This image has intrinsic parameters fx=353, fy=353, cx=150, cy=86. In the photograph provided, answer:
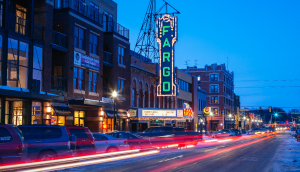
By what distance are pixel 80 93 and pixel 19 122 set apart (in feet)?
24.4

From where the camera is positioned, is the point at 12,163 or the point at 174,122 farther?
the point at 174,122

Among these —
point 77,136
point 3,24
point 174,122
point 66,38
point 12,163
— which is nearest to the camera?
point 12,163

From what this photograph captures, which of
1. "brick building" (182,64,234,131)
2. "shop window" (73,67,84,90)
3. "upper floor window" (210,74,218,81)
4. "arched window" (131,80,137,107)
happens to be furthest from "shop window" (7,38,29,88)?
"upper floor window" (210,74,218,81)

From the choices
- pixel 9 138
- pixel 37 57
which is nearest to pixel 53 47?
pixel 37 57

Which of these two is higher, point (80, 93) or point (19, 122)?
point (80, 93)

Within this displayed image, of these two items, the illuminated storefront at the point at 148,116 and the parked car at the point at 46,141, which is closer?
the parked car at the point at 46,141

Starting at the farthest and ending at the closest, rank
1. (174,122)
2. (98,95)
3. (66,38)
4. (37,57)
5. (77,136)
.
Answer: (174,122), (98,95), (66,38), (37,57), (77,136)

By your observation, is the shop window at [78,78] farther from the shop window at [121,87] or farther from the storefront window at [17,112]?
the shop window at [121,87]

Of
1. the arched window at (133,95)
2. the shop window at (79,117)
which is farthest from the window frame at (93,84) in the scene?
the arched window at (133,95)

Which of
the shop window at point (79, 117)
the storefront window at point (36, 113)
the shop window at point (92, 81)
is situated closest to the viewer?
the storefront window at point (36, 113)

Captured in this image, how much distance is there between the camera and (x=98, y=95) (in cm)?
3572

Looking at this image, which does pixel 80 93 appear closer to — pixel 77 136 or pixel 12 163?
pixel 77 136

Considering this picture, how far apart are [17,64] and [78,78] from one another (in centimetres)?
775

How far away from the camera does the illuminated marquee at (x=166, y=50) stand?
155 ft
